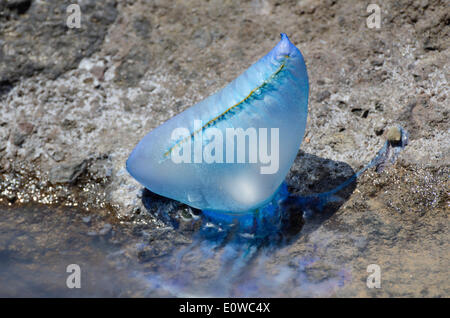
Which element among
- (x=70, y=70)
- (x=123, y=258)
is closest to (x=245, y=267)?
(x=123, y=258)

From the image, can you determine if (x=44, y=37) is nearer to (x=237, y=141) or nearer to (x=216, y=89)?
(x=216, y=89)

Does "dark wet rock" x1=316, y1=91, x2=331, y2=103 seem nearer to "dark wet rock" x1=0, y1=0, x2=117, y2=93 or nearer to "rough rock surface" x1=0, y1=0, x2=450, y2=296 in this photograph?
"rough rock surface" x1=0, y1=0, x2=450, y2=296

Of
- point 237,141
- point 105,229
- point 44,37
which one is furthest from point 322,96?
point 44,37

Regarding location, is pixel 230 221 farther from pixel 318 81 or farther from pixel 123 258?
pixel 318 81

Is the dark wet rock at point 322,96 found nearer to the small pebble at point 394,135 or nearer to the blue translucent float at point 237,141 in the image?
the small pebble at point 394,135

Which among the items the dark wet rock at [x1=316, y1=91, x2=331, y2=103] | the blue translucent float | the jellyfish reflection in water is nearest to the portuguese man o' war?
the blue translucent float

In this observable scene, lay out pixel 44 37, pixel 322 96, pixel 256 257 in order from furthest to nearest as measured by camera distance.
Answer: pixel 44 37, pixel 322 96, pixel 256 257

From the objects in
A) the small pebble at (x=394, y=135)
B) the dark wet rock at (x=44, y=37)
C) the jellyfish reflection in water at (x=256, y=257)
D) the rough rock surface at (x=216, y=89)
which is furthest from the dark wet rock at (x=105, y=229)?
the small pebble at (x=394, y=135)
